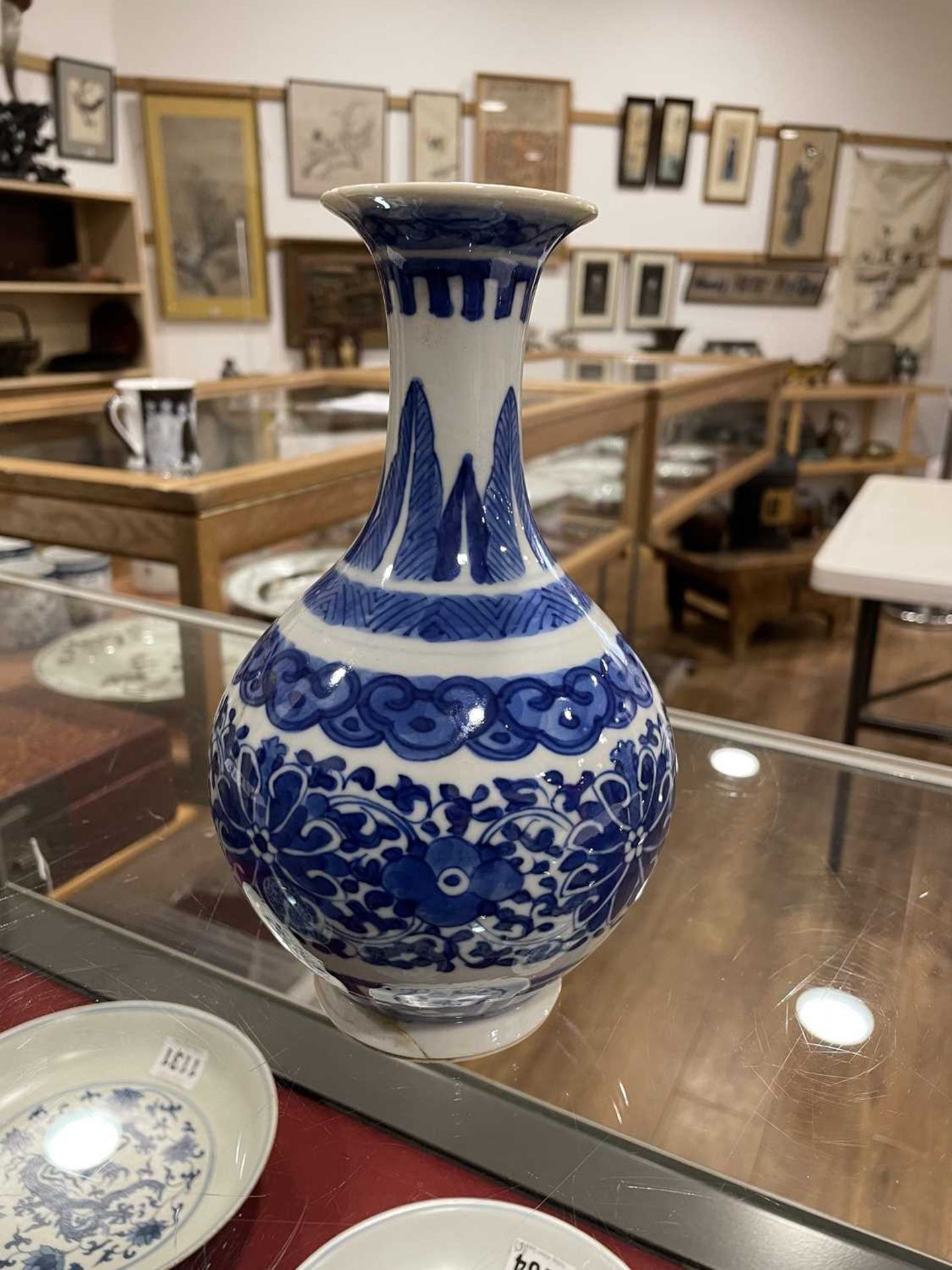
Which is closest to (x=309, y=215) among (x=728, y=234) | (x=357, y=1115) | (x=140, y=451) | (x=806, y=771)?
(x=728, y=234)

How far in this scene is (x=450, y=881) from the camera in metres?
0.34

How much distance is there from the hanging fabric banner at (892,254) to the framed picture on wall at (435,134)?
1.74m

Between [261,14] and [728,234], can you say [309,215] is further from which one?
[728,234]

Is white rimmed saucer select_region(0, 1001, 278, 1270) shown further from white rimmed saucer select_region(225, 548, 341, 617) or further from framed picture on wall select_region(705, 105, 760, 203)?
framed picture on wall select_region(705, 105, 760, 203)

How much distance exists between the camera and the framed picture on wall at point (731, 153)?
398 cm

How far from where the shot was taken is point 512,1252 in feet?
1.30

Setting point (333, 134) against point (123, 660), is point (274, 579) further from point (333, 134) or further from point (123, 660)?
point (333, 134)

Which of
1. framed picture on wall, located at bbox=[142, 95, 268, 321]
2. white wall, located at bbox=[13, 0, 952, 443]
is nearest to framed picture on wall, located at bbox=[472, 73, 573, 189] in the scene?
white wall, located at bbox=[13, 0, 952, 443]

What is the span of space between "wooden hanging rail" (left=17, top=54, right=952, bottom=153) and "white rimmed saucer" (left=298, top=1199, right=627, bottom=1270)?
3614mm

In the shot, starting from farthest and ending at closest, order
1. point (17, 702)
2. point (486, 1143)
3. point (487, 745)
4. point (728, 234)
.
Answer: point (728, 234) < point (17, 702) < point (486, 1143) < point (487, 745)

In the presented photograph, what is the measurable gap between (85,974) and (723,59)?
4382 millimetres

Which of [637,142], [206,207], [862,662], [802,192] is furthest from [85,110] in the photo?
[862,662]

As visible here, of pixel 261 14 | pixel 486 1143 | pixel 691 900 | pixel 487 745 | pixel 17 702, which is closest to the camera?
pixel 487 745

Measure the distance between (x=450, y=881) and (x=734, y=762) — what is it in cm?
51
